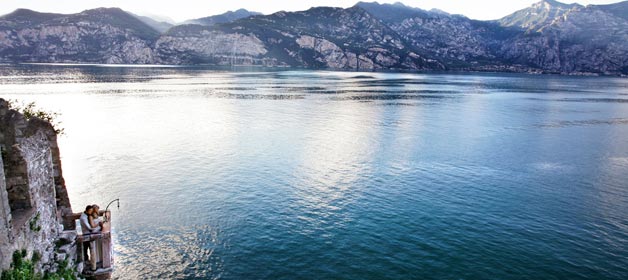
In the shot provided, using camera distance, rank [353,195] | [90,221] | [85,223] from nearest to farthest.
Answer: [85,223], [90,221], [353,195]

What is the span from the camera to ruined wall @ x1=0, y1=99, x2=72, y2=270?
18.6m

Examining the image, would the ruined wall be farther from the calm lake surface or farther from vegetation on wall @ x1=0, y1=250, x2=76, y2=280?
the calm lake surface

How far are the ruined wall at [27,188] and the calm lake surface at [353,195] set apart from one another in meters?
7.63

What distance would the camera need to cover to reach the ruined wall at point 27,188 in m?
18.6

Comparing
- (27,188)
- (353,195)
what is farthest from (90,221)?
(353,195)

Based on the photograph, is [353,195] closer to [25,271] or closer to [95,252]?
[95,252]

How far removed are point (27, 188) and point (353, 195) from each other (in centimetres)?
3374

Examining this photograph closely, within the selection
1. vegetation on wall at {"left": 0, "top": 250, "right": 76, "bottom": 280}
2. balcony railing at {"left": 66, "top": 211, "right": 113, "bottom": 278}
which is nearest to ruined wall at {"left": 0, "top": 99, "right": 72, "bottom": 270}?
vegetation on wall at {"left": 0, "top": 250, "right": 76, "bottom": 280}

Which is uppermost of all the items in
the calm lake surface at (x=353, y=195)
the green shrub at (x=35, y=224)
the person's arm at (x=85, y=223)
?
the green shrub at (x=35, y=224)

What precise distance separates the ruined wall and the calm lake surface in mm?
7631

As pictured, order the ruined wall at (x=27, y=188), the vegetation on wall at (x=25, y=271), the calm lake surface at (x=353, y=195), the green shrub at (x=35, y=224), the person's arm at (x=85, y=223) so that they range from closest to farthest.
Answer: the vegetation on wall at (x=25, y=271), the ruined wall at (x=27, y=188), the green shrub at (x=35, y=224), the person's arm at (x=85, y=223), the calm lake surface at (x=353, y=195)

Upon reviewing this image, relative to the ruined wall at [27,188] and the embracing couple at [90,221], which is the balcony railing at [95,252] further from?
the ruined wall at [27,188]

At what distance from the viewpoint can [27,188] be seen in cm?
2130

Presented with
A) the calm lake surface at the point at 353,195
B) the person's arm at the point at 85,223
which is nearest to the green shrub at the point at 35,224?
the person's arm at the point at 85,223
